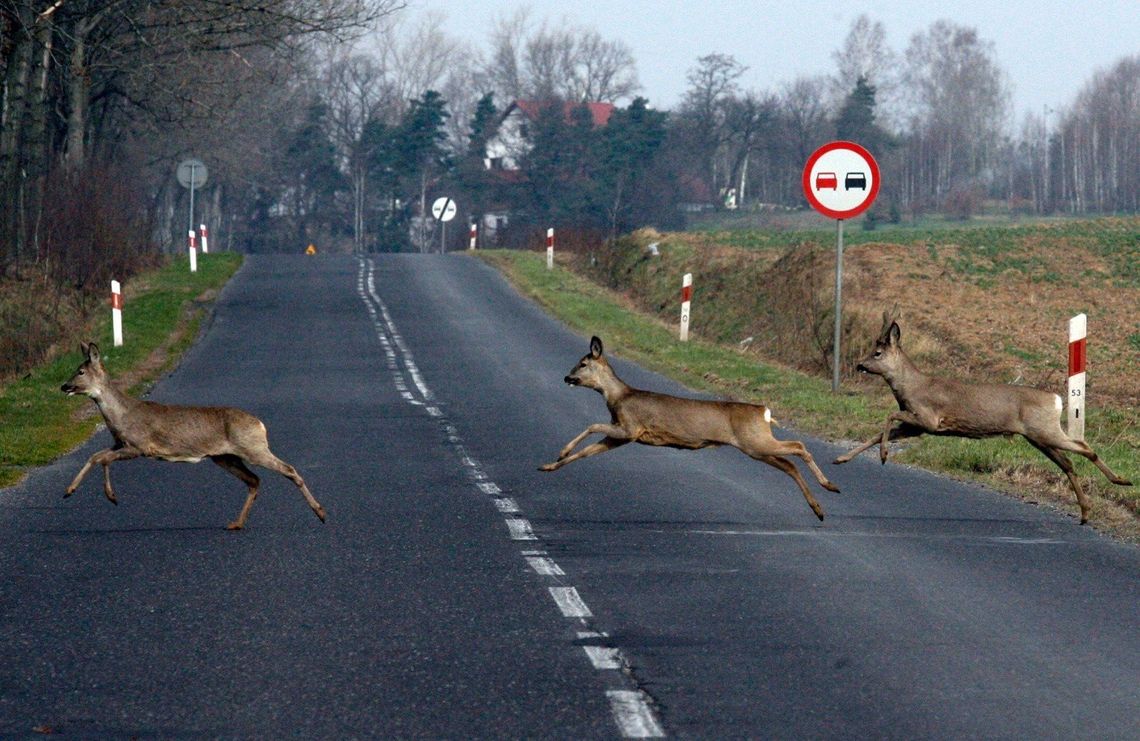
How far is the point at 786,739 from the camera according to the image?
18.4 ft

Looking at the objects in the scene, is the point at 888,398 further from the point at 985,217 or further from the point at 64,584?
the point at 985,217

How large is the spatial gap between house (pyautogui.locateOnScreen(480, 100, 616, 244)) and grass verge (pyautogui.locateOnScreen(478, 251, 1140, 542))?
61.8 m

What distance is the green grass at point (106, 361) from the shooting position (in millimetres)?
15523

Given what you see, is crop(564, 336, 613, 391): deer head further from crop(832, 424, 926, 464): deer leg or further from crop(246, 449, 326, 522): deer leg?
crop(246, 449, 326, 522): deer leg

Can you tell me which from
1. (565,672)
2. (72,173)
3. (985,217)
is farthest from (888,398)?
(985,217)

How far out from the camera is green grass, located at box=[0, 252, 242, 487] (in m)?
15.5

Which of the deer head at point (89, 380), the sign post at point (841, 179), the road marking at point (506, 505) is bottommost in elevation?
the road marking at point (506, 505)

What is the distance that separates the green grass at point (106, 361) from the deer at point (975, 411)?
7064 millimetres

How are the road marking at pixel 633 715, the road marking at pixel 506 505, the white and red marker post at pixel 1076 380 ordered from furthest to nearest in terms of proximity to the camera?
the white and red marker post at pixel 1076 380, the road marking at pixel 506 505, the road marking at pixel 633 715

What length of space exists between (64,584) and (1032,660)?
4.98m

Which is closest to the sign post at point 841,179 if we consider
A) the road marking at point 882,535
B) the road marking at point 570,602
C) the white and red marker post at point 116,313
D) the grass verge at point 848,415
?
the grass verge at point 848,415

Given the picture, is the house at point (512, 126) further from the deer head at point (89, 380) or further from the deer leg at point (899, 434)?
the deer head at point (89, 380)

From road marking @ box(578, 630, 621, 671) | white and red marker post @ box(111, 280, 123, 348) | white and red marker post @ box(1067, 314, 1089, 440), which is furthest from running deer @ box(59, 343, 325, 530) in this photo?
white and red marker post @ box(111, 280, 123, 348)

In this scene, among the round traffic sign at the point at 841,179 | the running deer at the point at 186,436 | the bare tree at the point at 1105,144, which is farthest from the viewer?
the bare tree at the point at 1105,144
